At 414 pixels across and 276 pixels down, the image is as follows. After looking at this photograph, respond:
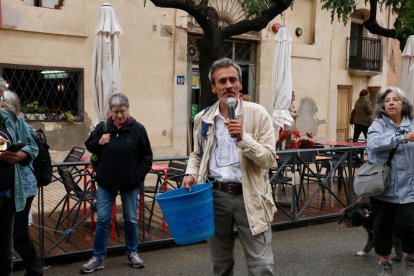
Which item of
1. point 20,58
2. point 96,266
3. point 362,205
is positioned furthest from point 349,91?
point 96,266

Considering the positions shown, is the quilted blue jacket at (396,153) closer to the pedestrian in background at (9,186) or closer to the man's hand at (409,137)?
the man's hand at (409,137)

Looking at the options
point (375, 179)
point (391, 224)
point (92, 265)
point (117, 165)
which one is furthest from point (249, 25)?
point (92, 265)

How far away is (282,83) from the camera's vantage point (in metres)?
8.97

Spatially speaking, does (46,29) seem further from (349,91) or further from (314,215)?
(349,91)

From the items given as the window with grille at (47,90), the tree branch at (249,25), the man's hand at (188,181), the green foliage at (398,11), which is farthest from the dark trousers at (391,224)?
the window with grille at (47,90)

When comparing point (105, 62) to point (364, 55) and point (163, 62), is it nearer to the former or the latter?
point (163, 62)

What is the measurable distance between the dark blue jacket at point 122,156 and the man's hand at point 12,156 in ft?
4.02

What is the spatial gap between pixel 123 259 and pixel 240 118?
2.84 metres

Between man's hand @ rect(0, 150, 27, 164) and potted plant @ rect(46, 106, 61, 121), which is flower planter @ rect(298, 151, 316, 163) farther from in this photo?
potted plant @ rect(46, 106, 61, 121)

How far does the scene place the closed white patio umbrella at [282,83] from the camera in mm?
8695

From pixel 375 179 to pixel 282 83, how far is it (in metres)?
4.83

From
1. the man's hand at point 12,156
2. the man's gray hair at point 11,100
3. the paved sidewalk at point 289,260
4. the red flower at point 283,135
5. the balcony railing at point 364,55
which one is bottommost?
the paved sidewalk at point 289,260

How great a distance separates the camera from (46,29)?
33.3 ft

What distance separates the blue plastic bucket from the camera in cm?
305
